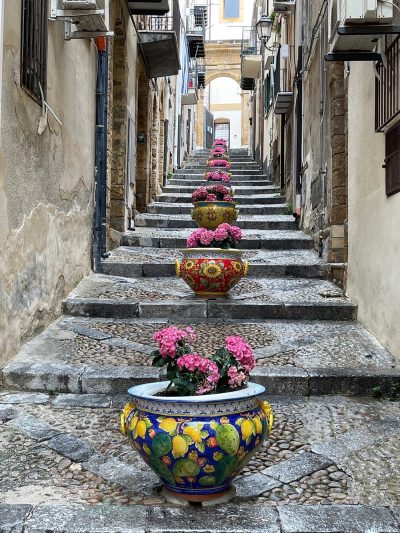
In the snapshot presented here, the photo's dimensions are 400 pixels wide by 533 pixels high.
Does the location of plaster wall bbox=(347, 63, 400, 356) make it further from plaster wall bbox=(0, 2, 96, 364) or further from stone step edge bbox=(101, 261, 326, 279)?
plaster wall bbox=(0, 2, 96, 364)

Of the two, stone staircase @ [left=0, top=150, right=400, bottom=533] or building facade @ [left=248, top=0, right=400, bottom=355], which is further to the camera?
building facade @ [left=248, top=0, right=400, bottom=355]

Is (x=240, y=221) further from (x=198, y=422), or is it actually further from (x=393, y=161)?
(x=198, y=422)

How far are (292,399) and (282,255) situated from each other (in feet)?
14.3

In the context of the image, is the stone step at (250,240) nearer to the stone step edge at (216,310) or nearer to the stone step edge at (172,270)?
the stone step edge at (172,270)

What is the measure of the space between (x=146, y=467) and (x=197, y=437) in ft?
2.44

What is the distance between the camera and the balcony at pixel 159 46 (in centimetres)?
1043

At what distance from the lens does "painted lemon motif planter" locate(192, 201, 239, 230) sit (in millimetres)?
8969

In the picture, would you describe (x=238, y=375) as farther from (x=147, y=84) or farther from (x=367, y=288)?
(x=147, y=84)

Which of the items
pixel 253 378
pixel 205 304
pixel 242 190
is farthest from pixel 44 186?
pixel 242 190

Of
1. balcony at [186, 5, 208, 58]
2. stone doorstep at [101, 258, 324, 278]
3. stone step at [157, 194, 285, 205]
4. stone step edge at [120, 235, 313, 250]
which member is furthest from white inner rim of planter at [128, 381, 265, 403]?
balcony at [186, 5, 208, 58]

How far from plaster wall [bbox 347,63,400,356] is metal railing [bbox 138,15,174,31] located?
6245mm

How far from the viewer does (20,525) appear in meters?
2.38

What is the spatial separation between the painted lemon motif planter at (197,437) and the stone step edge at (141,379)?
1609 millimetres

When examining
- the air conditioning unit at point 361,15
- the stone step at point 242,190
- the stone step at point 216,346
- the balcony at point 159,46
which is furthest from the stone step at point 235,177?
the air conditioning unit at point 361,15
